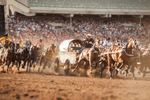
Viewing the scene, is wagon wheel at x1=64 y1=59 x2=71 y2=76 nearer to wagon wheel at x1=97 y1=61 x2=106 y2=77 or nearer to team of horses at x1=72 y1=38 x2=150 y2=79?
team of horses at x1=72 y1=38 x2=150 y2=79

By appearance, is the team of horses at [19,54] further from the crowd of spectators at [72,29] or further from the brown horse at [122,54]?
the crowd of spectators at [72,29]

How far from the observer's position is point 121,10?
34.2 metres

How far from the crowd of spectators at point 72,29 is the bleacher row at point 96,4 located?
2.38 m

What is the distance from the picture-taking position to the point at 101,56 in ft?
36.5

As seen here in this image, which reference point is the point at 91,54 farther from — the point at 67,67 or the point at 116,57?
the point at 67,67

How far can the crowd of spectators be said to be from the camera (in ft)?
85.9

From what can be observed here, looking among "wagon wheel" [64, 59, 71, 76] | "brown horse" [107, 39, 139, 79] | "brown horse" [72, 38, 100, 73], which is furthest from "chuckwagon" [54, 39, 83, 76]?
"brown horse" [107, 39, 139, 79]

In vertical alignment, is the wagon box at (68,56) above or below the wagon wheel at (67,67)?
above

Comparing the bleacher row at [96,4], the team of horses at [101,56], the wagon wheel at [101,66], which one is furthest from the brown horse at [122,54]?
the bleacher row at [96,4]

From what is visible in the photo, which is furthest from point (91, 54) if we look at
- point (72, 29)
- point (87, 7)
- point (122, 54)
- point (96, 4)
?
point (96, 4)

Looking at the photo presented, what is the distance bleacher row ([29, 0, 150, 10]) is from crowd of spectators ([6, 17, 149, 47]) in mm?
2379

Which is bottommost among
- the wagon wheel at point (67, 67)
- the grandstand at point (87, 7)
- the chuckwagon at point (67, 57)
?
the wagon wheel at point (67, 67)

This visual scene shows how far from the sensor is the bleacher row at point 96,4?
1321 inches

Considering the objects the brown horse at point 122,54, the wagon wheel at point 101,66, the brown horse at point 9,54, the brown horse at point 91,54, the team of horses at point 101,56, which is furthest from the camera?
the brown horse at point 9,54
